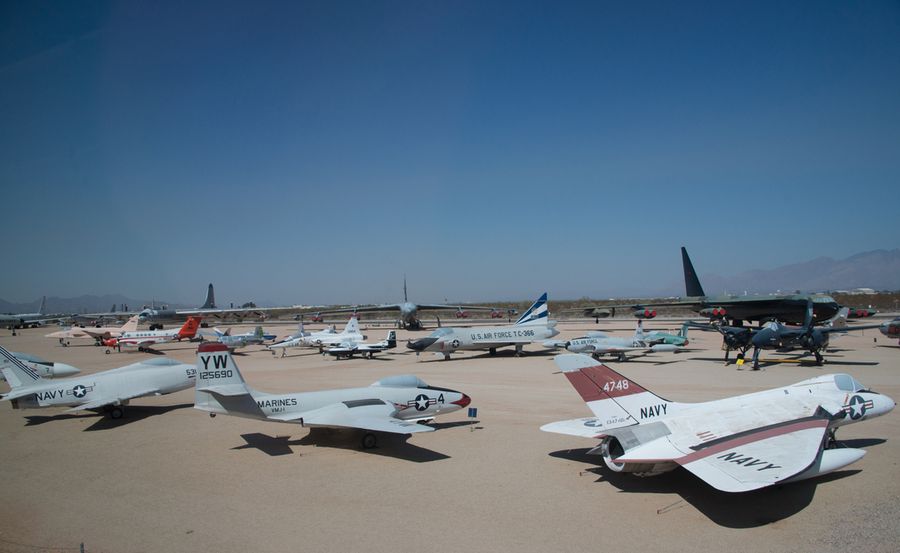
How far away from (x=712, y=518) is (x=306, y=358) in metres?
33.3

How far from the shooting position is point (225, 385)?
14.0m

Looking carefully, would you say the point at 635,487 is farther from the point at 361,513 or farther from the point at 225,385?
the point at 225,385

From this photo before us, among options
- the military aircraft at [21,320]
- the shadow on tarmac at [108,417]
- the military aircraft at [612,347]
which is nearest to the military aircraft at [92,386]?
the shadow on tarmac at [108,417]

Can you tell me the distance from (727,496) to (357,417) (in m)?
8.97

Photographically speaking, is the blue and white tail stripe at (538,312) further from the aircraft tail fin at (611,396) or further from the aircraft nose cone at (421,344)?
the aircraft tail fin at (611,396)

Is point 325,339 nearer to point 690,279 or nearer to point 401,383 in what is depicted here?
point 401,383

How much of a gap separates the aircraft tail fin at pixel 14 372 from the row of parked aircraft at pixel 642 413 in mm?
34

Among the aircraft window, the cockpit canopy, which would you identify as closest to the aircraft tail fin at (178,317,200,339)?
the cockpit canopy

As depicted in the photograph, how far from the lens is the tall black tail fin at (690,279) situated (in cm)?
5003

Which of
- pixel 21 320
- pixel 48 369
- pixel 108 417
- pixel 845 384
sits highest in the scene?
pixel 21 320

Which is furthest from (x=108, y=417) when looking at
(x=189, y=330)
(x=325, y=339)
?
(x=189, y=330)

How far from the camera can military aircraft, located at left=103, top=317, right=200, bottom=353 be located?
144 ft

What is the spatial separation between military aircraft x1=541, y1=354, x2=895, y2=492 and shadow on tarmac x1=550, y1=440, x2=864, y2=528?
0.52 metres

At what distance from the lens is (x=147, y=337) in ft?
146
